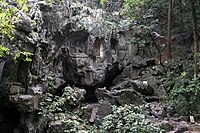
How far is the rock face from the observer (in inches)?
332

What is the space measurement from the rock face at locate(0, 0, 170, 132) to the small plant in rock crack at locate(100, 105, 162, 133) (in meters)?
1.49

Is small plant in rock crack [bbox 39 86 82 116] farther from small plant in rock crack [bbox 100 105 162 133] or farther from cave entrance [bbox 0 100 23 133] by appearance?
small plant in rock crack [bbox 100 105 162 133]

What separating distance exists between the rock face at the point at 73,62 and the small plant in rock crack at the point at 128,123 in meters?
1.49

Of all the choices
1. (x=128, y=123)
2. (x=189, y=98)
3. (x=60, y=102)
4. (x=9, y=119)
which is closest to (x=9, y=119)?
(x=9, y=119)

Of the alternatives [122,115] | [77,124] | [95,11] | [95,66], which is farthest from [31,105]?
[95,11]

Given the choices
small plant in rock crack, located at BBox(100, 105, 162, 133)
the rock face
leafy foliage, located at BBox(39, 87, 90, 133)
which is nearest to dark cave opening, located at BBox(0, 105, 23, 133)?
the rock face

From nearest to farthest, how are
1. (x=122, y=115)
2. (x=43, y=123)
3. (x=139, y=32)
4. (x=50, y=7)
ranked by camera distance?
(x=122, y=115)
(x=43, y=123)
(x=50, y=7)
(x=139, y=32)

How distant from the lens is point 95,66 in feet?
48.5

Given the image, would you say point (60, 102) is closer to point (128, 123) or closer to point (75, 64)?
point (128, 123)

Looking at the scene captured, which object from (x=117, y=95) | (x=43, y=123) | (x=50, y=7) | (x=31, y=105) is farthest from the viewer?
(x=50, y=7)

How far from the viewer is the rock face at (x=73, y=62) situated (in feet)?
27.7

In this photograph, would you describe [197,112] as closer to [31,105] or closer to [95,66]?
[31,105]

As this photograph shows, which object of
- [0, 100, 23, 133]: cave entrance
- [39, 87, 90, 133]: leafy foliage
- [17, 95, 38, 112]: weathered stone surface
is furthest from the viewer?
[0, 100, 23, 133]: cave entrance

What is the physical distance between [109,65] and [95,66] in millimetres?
1066
